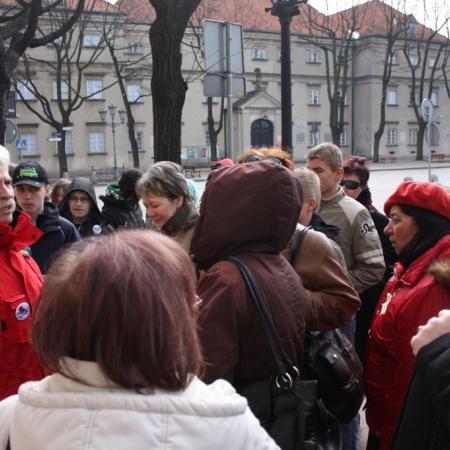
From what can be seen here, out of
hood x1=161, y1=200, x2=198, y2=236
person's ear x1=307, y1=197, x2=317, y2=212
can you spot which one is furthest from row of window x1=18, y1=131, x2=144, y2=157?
person's ear x1=307, y1=197, x2=317, y2=212

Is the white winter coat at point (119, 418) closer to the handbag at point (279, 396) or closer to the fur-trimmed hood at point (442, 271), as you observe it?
the handbag at point (279, 396)

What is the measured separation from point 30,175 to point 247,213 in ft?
8.34

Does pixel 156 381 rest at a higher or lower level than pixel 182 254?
lower

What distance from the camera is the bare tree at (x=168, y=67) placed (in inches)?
305

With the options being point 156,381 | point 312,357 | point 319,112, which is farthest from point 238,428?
point 319,112

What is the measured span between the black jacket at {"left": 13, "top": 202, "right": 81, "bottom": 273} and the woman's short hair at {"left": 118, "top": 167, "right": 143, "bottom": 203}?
1.85 metres

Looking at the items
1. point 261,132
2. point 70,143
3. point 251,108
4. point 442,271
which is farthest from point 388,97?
point 442,271

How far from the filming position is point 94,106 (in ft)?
152

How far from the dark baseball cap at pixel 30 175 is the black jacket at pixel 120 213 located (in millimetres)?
1670

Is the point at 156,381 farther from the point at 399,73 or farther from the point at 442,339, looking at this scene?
the point at 399,73

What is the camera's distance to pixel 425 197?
301 cm

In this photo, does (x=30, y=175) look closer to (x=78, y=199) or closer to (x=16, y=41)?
(x=78, y=199)

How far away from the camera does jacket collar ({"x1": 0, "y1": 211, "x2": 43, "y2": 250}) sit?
102 inches

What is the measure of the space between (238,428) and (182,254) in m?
0.42
